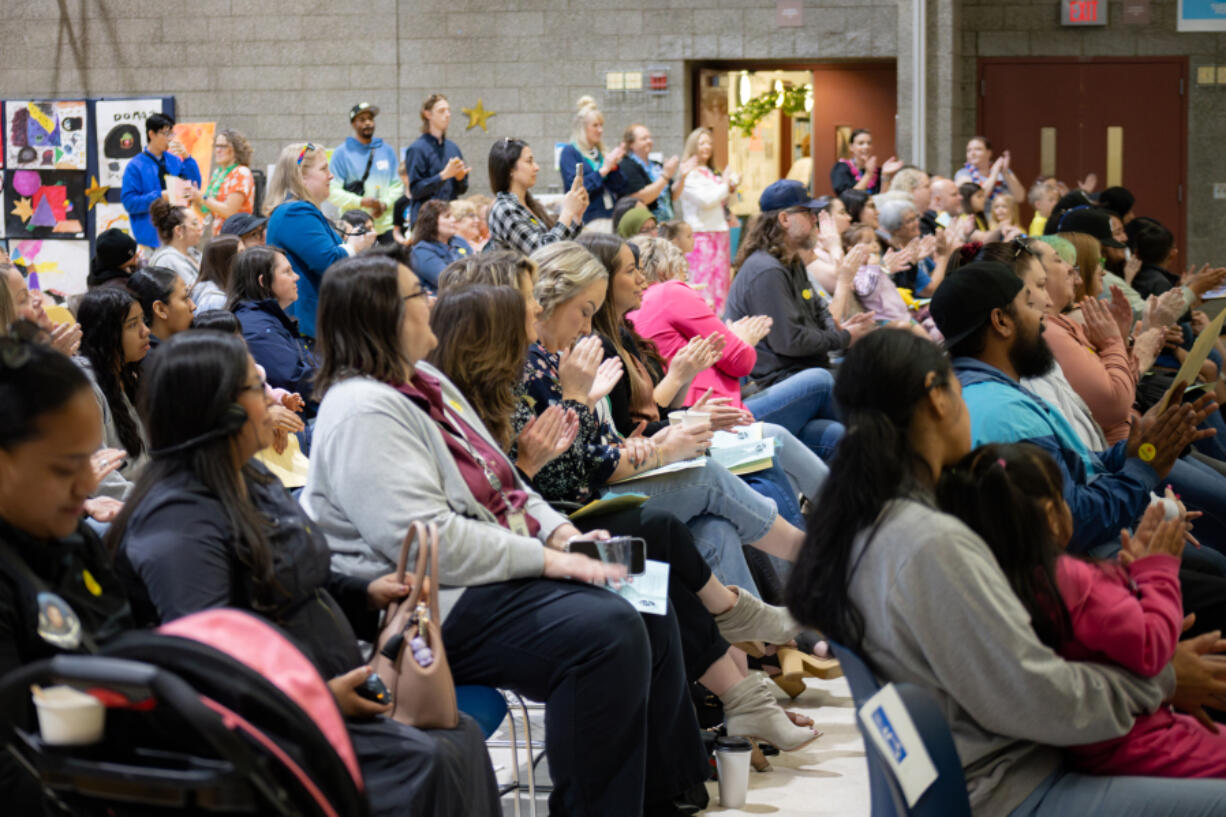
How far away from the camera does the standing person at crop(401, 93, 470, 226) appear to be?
889cm

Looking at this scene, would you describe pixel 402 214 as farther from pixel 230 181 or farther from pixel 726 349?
pixel 726 349

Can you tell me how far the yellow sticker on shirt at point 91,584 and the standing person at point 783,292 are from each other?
4099 mm

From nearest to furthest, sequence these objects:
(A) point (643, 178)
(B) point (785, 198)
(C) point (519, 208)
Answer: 1. (C) point (519, 208)
2. (B) point (785, 198)
3. (A) point (643, 178)

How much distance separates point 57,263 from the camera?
12461 mm

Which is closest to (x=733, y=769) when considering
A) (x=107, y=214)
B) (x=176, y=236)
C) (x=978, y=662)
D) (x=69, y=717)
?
(x=978, y=662)

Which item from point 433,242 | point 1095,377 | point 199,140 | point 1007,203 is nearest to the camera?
point 1095,377

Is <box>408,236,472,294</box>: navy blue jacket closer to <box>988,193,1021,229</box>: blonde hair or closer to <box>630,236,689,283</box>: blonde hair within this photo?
<box>630,236,689,283</box>: blonde hair

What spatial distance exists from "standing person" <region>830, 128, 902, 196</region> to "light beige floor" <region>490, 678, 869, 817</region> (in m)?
7.66

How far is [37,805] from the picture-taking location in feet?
5.02

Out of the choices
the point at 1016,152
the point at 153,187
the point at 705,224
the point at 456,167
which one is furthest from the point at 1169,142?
the point at 153,187

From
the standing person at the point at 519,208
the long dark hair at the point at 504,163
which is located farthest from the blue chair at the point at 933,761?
the long dark hair at the point at 504,163

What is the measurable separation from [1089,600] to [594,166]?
7.35 m

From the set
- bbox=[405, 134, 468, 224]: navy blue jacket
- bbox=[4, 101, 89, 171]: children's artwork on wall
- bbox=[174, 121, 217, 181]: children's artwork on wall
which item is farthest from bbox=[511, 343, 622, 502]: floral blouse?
bbox=[4, 101, 89, 171]: children's artwork on wall

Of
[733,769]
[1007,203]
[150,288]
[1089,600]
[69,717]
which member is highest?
[1007,203]
